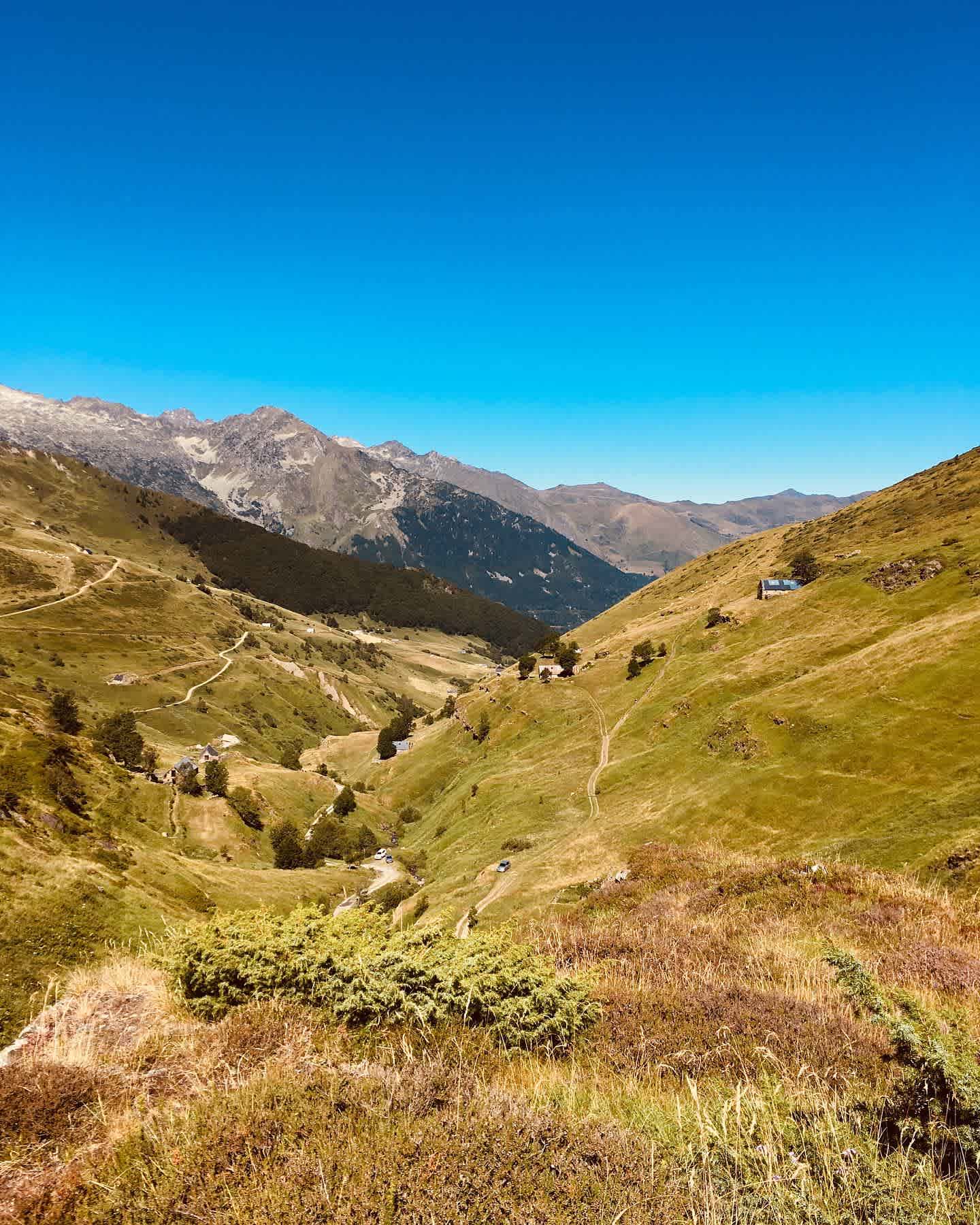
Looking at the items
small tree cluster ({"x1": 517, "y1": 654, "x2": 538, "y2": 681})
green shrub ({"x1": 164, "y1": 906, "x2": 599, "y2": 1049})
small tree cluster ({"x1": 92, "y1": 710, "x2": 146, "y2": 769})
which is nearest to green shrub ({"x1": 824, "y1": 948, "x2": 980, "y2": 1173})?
green shrub ({"x1": 164, "y1": 906, "x2": 599, "y2": 1049})

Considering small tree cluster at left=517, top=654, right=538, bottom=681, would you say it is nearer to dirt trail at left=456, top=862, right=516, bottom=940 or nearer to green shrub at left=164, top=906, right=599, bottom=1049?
dirt trail at left=456, top=862, right=516, bottom=940

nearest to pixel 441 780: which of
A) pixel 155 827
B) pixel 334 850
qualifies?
pixel 334 850

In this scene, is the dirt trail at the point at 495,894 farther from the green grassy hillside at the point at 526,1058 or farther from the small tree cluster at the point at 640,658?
the small tree cluster at the point at 640,658

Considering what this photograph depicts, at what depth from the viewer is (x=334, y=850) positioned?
11600 centimetres

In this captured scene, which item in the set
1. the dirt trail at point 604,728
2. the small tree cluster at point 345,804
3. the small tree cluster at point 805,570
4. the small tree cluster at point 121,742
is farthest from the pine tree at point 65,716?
the small tree cluster at point 805,570

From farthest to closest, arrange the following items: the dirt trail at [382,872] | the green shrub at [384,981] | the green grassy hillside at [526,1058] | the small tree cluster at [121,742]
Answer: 1. the small tree cluster at [121,742]
2. the dirt trail at [382,872]
3. the green shrub at [384,981]
4. the green grassy hillside at [526,1058]

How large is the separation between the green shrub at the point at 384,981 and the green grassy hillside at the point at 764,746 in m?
24.1

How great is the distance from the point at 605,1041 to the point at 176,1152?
21.4ft

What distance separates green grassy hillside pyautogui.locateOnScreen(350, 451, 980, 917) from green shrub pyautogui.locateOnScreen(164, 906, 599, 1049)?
24052 millimetres

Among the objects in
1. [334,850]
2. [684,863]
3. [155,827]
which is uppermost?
[684,863]

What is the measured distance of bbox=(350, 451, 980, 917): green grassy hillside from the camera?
53375mm

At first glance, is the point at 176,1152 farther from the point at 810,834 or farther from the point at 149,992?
the point at 810,834

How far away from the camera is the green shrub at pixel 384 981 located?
31.5 feet

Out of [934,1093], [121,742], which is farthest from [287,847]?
[934,1093]
